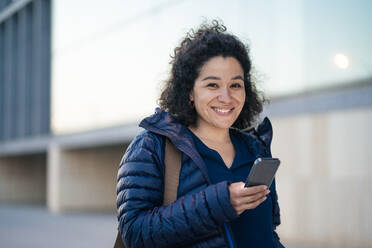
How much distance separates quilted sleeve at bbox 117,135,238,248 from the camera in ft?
6.15

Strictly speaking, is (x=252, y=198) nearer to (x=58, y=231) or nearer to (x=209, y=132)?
(x=209, y=132)

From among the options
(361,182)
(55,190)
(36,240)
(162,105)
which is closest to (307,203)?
(361,182)

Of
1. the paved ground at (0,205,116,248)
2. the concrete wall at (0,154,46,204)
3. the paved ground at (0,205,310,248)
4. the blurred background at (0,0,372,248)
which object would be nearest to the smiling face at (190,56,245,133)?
the blurred background at (0,0,372,248)

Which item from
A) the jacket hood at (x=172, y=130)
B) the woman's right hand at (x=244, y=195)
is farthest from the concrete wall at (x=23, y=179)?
the woman's right hand at (x=244, y=195)

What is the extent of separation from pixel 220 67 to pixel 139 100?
12999mm

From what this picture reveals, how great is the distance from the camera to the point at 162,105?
2.40 meters

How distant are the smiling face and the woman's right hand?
1.33 ft

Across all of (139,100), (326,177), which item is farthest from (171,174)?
(139,100)

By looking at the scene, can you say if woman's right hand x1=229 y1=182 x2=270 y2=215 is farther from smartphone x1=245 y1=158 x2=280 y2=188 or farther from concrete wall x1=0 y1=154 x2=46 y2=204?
concrete wall x1=0 y1=154 x2=46 y2=204

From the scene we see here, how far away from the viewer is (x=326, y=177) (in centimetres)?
874

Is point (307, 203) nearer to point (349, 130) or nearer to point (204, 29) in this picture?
point (349, 130)

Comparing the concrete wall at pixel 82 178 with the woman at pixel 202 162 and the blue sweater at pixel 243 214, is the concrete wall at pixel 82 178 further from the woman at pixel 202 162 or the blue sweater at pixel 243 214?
the blue sweater at pixel 243 214

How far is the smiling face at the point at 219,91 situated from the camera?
216 cm

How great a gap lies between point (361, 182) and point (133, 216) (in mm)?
6927
